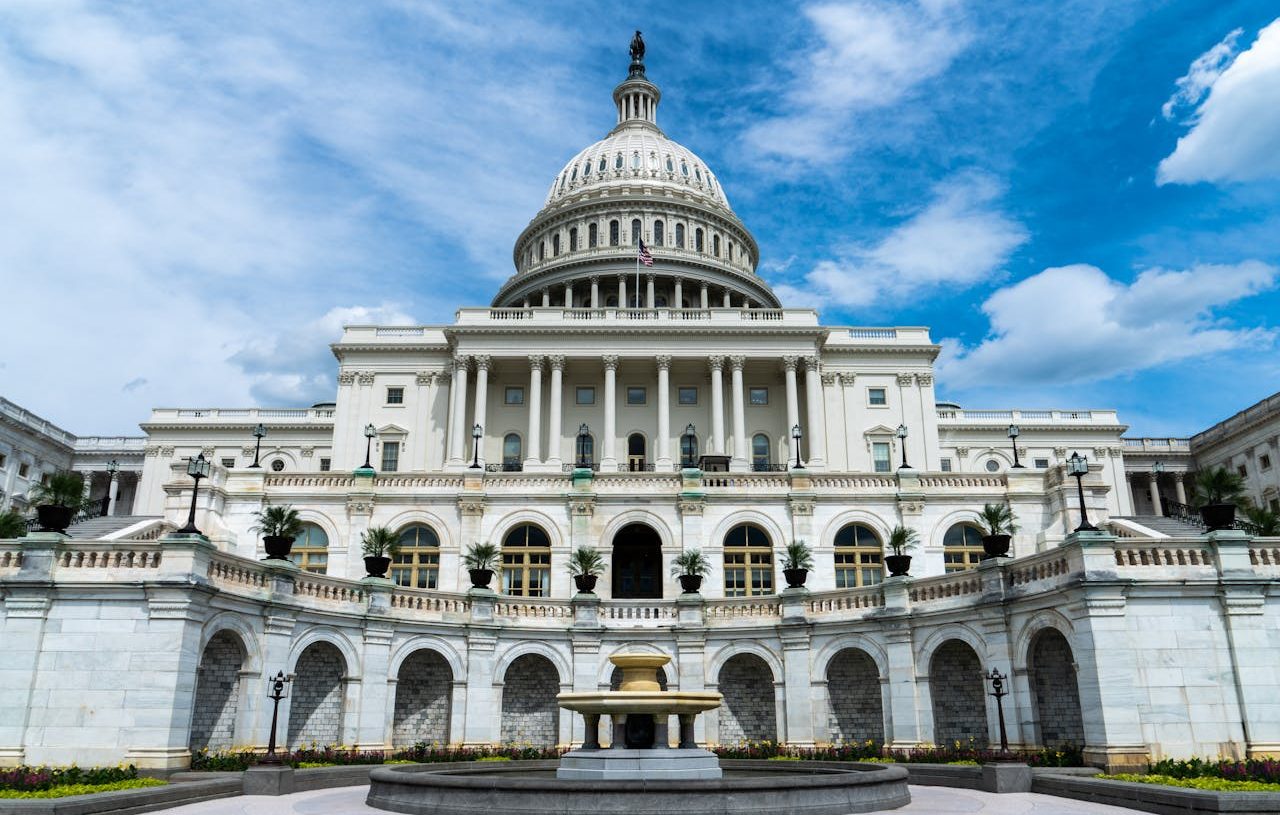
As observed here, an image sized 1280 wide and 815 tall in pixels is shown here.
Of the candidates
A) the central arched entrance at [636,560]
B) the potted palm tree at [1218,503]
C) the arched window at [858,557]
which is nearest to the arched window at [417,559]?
the central arched entrance at [636,560]

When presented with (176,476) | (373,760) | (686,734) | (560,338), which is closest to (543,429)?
(560,338)

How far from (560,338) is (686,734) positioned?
57.2 metres

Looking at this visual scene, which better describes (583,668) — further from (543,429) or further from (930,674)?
(543,429)

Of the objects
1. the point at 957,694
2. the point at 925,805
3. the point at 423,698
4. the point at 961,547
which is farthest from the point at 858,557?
the point at 925,805

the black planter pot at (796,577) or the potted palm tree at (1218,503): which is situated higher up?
the potted palm tree at (1218,503)

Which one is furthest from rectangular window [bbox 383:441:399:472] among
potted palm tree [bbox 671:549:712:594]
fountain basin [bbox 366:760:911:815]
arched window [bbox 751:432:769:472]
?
fountain basin [bbox 366:760:911:815]

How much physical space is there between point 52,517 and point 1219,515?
106 ft

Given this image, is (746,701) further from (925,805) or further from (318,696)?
(925,805)

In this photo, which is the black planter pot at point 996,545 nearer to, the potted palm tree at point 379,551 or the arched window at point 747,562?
the arched window at point 747,562

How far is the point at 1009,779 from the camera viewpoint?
2292 centimetres

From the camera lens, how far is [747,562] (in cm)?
4578

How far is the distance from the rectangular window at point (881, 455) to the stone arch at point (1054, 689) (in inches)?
1927

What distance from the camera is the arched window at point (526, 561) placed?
149 ft

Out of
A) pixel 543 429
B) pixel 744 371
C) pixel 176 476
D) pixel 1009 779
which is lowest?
pixel 1009 779
